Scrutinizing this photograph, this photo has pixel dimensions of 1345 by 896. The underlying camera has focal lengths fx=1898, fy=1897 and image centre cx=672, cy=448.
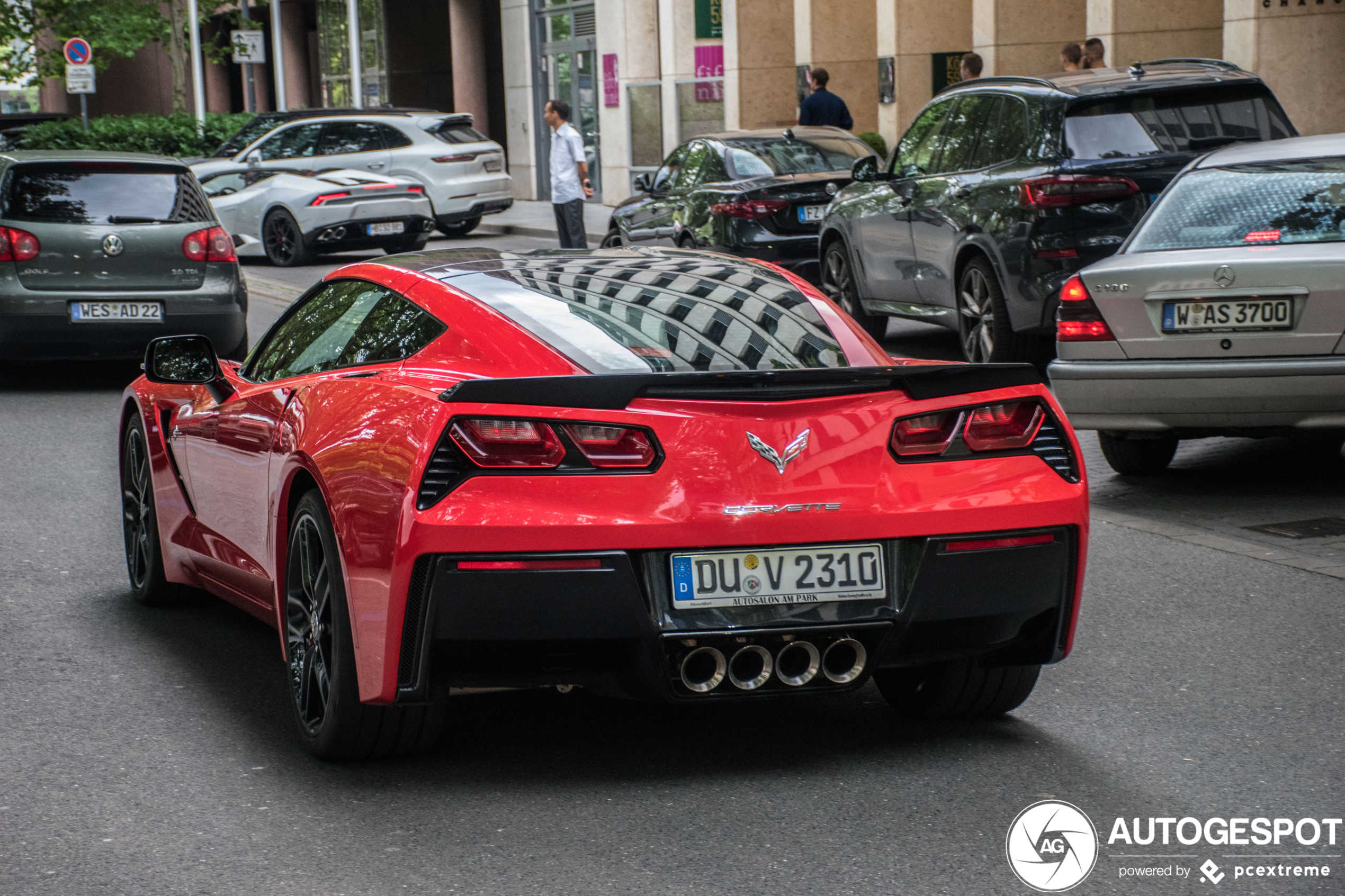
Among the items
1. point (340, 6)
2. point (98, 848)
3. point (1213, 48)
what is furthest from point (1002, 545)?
point (340, 6)

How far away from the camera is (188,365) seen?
5844 millimetres

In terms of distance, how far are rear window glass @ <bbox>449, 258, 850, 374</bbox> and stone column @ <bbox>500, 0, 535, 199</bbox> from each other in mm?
30619

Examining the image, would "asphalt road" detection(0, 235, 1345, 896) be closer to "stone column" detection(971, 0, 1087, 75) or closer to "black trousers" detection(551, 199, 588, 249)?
"black trousers" detection(551, 199, 588, 249)

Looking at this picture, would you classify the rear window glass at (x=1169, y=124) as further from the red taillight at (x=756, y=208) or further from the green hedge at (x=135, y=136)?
the green hedge at (x=135, y=136)

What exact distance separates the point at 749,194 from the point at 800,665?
11.5 m

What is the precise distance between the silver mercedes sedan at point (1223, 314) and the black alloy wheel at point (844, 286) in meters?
5.29

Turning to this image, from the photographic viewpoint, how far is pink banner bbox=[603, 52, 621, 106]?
31.8 m

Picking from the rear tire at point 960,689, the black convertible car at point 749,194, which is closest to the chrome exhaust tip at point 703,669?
the rear tire at point 960,689

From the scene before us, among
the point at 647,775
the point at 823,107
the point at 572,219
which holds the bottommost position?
the point at 647,775

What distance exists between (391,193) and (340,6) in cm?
2313

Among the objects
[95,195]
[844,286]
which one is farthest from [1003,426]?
[844,286]

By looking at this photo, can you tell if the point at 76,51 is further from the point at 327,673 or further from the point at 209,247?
the point at 327,673

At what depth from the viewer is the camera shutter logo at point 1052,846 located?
12.4 feet

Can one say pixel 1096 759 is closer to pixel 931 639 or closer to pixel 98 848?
pixel 931 639
